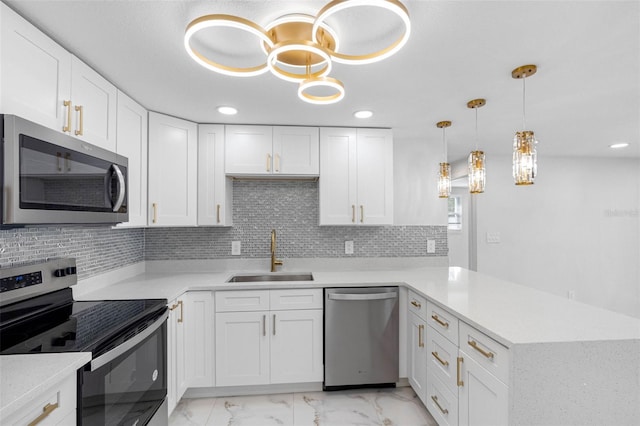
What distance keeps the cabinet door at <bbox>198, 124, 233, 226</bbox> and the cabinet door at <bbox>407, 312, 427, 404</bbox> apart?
1.80m

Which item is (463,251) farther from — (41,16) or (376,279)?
(41,16)

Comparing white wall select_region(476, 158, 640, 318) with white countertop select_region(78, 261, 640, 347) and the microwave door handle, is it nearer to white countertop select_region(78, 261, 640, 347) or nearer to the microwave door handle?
white countertop select_region(78, 261, 640, 347)

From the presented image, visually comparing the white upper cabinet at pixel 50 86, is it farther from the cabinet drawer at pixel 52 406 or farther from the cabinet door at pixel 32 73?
the cabinet drawer at pixel 52 406

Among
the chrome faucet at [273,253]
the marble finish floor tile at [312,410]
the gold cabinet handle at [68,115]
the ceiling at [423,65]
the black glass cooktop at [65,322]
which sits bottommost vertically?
the marble finish floor tile at [312,410]

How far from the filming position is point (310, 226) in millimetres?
3016

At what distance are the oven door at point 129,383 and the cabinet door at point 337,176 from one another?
154 centimetres

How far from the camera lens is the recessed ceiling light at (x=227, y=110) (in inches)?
90.3

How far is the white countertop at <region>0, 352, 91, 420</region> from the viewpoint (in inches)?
32.3

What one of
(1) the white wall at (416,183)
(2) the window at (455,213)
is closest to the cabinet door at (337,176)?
(1) the white wall at (416,183)

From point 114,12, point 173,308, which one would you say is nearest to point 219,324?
point 173,308

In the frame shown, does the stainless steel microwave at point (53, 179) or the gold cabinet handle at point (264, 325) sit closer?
the stainless steel microwave at point (53, 179)

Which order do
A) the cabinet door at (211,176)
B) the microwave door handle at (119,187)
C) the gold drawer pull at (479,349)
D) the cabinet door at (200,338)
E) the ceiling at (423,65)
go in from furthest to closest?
the cabinet door at (211,176)
the cabinet door at (200,338)
the microwave door handle at (119,187)
the gold drawer pull at (479,349)
the ceiling at (423,65)

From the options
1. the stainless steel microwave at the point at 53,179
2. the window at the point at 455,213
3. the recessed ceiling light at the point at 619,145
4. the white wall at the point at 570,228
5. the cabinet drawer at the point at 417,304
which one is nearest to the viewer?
the stainless steel microwave at the point at 53,179

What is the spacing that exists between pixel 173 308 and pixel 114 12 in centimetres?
164
